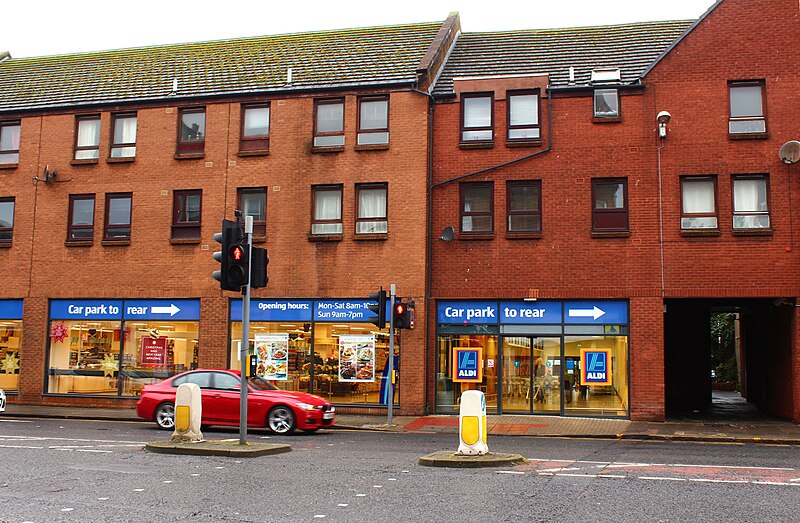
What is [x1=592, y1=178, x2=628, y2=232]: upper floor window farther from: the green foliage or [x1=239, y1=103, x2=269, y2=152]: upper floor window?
Answer: the green foliage

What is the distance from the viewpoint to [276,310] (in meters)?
24.7

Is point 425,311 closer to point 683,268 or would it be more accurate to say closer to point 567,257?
point 567,257

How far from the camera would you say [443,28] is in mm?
27562

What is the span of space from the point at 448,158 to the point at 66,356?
44.4 feet

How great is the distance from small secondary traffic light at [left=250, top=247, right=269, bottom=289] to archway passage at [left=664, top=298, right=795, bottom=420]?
14.1 metres

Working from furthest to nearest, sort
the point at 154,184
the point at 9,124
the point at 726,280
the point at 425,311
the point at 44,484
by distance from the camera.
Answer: the point at 9,124, the point at 154,184, the point at 425,311, the point at 726,280, the point at 44,484

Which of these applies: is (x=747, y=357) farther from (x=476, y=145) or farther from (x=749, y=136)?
(x=476, y=145)

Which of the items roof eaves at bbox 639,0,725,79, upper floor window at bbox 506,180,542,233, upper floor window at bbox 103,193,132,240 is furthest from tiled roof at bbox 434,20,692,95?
upper floor window at bbox 103,193,132,240

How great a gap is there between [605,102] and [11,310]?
769 inches

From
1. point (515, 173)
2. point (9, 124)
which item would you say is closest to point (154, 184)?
point (9, 124)

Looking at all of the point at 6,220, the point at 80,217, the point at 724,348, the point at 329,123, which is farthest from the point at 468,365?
the point at 724,348

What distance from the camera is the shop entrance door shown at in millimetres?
23000

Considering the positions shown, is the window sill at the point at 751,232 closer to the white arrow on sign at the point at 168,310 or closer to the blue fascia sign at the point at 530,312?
the blue fascia sign at the point at 530,312

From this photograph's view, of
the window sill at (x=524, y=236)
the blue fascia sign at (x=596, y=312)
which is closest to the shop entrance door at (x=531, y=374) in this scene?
the blue fascia sign at (x=596, y=312)
